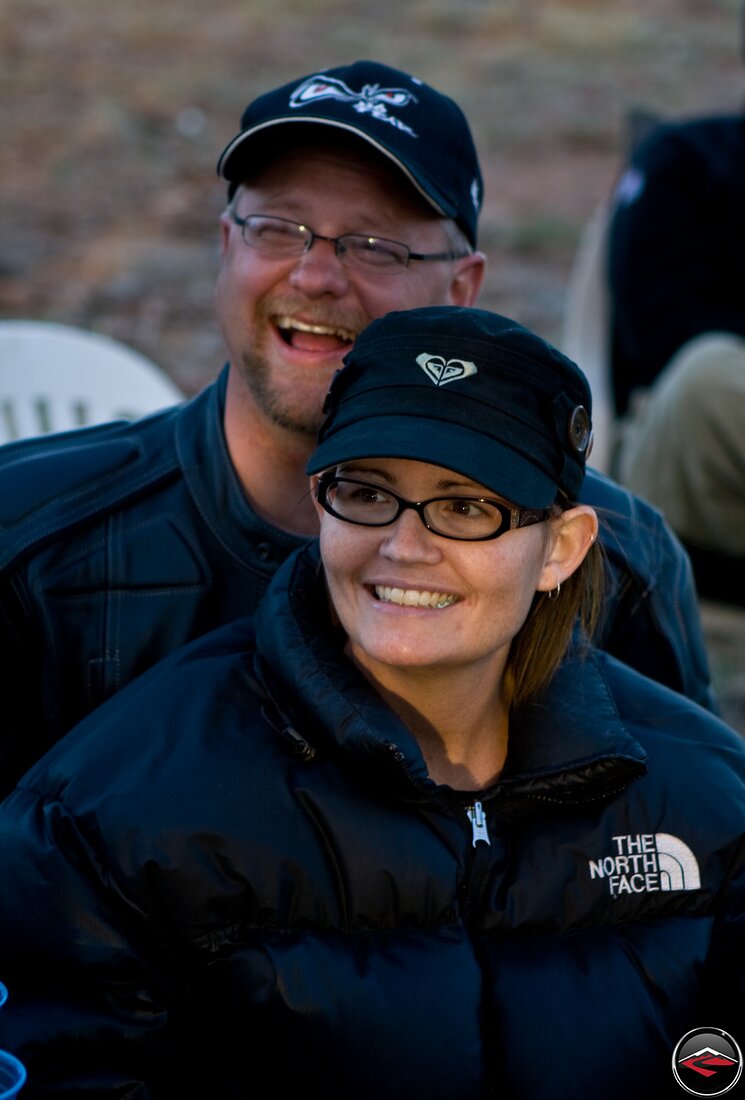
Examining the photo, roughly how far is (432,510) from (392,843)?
0.45 m

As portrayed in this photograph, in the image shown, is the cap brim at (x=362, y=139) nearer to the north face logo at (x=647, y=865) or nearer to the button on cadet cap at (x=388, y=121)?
the button on cadet cap at (x=388, y=121)

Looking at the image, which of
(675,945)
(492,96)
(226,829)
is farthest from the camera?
(492,96)

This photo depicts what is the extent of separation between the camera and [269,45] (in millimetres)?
14664

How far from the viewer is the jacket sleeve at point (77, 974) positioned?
2035 millimetres

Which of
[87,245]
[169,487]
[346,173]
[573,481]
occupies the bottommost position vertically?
[87,245]

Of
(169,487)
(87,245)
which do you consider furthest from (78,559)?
(87,245)

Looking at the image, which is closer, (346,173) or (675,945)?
(675,945)

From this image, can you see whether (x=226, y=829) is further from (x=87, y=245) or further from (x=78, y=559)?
(x=87, y=245)

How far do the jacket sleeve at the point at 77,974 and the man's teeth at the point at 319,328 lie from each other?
1.18 m

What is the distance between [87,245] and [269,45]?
5.44 m

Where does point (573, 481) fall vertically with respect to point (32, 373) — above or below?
above

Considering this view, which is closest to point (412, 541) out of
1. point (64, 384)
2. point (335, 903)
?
point (335, 903)

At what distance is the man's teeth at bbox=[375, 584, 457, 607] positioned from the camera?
88.7 inches

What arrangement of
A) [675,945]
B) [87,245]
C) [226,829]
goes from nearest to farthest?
[226,829], [675,945], [87,245]
